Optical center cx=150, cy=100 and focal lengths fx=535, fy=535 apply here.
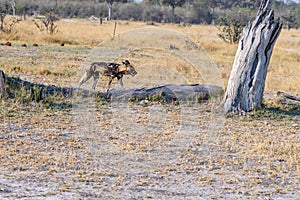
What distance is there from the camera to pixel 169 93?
32.9ft

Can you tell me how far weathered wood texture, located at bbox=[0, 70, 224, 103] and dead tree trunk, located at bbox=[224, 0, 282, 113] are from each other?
0.92 meters

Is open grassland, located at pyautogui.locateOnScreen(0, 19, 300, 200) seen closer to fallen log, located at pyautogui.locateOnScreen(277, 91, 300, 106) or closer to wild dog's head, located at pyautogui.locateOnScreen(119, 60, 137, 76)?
fallen log, located at pyautogui.locateOnScreen(277, 91, 300, 106)

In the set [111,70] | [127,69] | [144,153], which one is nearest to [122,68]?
[127,69]

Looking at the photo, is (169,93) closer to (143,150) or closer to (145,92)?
(145,92)

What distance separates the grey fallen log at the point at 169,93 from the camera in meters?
9.81

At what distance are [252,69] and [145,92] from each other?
202cm

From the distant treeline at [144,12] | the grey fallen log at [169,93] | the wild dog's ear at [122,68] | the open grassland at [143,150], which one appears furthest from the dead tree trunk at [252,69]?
the distant treeline at [144,12]

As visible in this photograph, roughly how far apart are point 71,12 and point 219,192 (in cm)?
4693

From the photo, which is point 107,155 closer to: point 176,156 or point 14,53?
point 176,156

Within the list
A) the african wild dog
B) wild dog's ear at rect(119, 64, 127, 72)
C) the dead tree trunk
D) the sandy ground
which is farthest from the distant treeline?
the sandy ground

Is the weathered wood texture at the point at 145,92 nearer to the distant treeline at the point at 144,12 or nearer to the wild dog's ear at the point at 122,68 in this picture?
the wild dog's ear at the point at 122,68

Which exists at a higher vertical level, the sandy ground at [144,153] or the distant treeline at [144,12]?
the distant treeline at [144,12]

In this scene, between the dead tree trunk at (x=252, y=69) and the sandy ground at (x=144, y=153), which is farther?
the dead tree trunk at (x=252, y=69)

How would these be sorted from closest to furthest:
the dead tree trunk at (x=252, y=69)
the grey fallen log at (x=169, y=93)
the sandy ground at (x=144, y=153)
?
the sandy ground at (x=144, y=153) < the dead tree trunk at (x=252, y=69) < the grey fallen log at (x=169, y=93)
